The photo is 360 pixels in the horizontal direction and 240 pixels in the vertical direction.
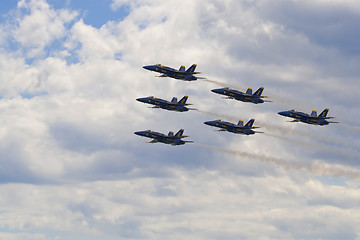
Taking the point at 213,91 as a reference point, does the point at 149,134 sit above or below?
below

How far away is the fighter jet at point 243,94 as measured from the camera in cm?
16486

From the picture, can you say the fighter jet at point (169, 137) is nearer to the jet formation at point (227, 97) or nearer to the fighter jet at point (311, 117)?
the jet formation at point (227, 97)

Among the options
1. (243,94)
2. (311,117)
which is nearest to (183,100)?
(243,94)

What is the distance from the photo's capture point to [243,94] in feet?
542

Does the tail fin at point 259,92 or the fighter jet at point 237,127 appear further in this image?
the fighter jet at point 237,127

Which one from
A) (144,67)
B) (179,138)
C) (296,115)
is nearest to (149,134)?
(179,138)

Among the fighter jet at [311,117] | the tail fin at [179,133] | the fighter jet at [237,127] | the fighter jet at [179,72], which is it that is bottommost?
the tail fin at [179,133]

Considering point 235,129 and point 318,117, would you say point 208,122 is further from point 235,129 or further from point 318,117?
point 318,117

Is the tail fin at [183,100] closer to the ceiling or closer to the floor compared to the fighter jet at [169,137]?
closer to the ceiling

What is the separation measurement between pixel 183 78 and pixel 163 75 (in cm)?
716

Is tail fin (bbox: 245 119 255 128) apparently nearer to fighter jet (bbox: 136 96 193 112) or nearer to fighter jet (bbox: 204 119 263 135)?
fighter jet (bbox: 204 119 263 135)

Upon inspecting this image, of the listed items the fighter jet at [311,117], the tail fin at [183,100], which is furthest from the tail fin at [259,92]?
the tail fin at [183,100]

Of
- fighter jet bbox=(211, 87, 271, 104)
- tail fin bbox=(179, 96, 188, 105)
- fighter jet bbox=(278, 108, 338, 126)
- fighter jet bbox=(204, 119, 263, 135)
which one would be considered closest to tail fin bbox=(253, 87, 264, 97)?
fighter jet bbox=(211, 87, 271, 104)

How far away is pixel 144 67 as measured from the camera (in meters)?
171
